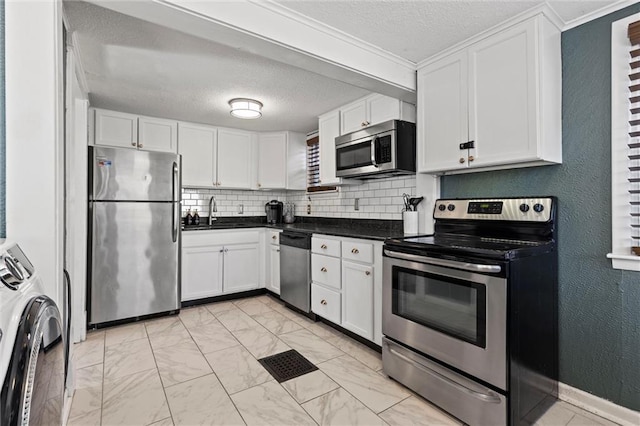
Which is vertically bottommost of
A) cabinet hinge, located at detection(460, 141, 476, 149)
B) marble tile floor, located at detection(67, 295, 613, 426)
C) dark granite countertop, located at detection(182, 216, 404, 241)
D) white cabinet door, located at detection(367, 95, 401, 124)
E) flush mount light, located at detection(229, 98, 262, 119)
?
marble tile floor, located at detection(67, 295, 613, 426)

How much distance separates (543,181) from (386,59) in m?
1.31

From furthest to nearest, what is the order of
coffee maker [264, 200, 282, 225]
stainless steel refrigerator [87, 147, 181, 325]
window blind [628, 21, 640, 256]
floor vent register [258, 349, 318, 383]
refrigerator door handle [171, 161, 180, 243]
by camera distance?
coffee maker [264, 200, 282, 225], refrigerator door handle [171, 161, 180, 243], stainless steel refrigerator [87, 147, 181, 325], floor vent register [258, 349, 318, 383], window blind [628, 21, 640, 256]

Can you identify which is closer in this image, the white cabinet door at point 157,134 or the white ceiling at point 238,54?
the white ceiling at point 238,54

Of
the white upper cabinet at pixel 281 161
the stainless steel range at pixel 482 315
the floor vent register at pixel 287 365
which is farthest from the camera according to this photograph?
the white upper cabinet at pixel 281 161

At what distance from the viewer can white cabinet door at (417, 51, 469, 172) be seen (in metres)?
2.15

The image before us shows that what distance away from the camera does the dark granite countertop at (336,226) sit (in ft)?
8.96

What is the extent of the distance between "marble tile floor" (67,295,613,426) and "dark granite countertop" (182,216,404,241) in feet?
2.96

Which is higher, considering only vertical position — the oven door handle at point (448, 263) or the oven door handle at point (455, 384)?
the oven door handle at point (448, 263)

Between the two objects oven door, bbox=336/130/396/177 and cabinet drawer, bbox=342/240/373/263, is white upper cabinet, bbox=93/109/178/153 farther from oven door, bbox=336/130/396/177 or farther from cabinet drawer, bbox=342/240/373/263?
cabinet drawer, bbox=342/240/373/263

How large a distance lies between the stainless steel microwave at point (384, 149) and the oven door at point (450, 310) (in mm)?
905

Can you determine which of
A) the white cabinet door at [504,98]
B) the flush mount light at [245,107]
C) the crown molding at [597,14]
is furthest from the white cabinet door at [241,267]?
the crown molding at [597,14]

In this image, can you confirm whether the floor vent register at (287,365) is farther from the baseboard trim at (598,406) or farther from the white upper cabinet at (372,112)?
the white upper cabinet at (372,112)

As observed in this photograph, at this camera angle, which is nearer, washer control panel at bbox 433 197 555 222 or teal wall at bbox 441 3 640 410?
teal wall at bbox 441 3 640 410

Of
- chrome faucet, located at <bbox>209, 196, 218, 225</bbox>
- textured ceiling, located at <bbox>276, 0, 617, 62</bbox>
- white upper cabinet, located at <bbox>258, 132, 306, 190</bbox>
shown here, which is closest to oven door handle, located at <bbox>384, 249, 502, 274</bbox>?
textured ceiling, located at <bbox>276, 0, 617, 62</bbox>
